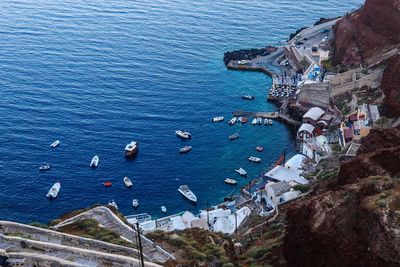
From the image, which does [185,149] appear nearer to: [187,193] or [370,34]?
[187,193]

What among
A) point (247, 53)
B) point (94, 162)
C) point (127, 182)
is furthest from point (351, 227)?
point (247, 53)

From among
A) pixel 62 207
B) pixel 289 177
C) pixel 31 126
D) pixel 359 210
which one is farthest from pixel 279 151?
pixel 359 210

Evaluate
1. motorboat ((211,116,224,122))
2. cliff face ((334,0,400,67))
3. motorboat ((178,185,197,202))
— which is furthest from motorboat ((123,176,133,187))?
cliff face ((334,0,400,67))

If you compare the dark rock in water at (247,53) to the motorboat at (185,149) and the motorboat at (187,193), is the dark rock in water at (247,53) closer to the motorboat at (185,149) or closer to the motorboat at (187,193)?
the motorboat at (185,149)

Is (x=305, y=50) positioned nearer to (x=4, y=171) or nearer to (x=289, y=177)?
(x=289, y=177)

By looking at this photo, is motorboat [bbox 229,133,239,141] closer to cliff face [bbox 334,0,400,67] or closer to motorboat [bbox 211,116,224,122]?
motorboat [bbox 211,116,224,122]
